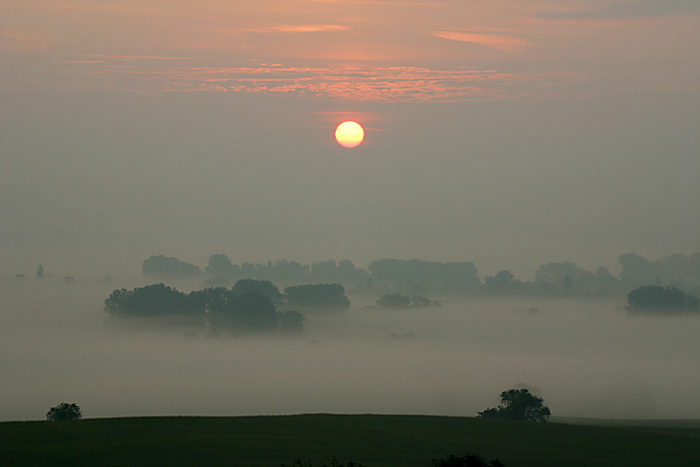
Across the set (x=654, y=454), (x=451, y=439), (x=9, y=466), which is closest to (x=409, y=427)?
(x=451, y=439)

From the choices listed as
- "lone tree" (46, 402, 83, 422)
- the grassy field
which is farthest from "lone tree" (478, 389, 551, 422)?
"lone tree" (46, 402, 83, 422)

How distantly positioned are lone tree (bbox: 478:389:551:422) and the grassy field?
29.5m

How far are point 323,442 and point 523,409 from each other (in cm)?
5126

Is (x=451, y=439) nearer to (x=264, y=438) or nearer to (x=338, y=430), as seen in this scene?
(x=338, y=430)

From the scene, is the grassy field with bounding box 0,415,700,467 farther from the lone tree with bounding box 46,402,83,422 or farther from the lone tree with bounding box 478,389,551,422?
the lone tree with bounding box 478,389,551,422

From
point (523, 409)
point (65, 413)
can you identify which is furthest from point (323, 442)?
point (523, 409)

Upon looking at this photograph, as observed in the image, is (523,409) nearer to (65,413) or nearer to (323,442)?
(323,442)

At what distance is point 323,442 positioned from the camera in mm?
71125

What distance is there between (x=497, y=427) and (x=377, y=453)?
69.6 ft

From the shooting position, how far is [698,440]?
262 ft

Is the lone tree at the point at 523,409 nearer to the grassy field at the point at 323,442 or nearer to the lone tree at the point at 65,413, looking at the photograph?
the grassy field at the point at 323,442

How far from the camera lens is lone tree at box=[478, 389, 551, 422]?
116 meters

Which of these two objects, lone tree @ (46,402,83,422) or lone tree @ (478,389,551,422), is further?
lone tree @ (478,389,551,422)

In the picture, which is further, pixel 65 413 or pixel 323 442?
pixel 65 413
